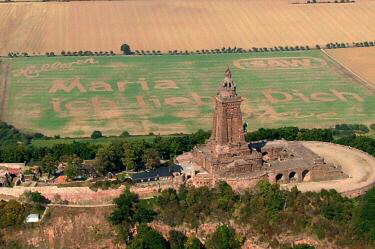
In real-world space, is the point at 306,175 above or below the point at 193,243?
above

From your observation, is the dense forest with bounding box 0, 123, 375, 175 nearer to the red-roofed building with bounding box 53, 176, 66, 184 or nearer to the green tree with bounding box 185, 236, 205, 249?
the red-roofed building with bounding box 53, 176, 66, 184

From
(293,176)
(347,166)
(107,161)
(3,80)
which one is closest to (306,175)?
(293,176)

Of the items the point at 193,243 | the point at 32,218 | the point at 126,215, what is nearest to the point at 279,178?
the point at 193,243

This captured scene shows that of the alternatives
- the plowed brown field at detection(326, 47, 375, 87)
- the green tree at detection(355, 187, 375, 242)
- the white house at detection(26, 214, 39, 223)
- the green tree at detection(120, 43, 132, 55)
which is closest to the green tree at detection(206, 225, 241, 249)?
the green tree at detection(355, 187, 375, 242)

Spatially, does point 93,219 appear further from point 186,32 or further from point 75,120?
point 186,32

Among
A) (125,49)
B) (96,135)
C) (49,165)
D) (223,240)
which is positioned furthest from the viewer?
(125,49)

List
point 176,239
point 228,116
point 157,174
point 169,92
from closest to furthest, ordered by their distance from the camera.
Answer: point 176,239 → point 228,116 → point 157,174 → point 169,92

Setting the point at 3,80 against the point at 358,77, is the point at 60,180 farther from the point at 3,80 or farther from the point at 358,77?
the point at 358,77

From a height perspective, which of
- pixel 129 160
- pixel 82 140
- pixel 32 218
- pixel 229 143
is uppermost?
pixel 229 143

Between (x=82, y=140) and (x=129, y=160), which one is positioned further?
(x=82, y=140)
